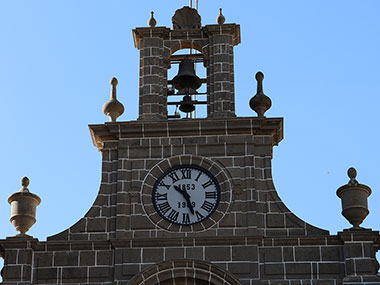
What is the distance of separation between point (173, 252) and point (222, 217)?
4.70ft

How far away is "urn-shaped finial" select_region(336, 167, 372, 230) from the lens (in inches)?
1195

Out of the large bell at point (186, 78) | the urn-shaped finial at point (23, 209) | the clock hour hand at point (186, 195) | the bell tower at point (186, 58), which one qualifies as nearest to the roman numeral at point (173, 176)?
the clock hour hand at point (186, 195)

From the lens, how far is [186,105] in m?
33.0

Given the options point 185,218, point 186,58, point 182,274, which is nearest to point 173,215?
point 185,218

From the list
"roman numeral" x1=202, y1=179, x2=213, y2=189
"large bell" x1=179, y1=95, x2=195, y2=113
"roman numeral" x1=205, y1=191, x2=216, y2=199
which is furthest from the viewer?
"large bell" x1=179, y1=95, x2=195, y2=113

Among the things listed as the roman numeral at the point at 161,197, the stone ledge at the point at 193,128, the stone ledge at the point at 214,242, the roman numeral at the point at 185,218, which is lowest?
the stone ledge at the point at 214,242

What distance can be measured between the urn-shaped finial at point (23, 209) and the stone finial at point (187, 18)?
19.9ft

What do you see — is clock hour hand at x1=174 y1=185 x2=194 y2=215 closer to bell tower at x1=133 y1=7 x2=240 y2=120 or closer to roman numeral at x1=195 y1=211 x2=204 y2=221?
roman numeral at x1=195 y1=211 x2=204 y2=221

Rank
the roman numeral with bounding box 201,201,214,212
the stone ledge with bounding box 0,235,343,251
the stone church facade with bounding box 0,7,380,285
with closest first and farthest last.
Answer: the stone church facade with bounding box 0,7,380,285
the stone ledge with bounding box 0,235,343,251
the roman numeral with bounding box 201,201,214,212

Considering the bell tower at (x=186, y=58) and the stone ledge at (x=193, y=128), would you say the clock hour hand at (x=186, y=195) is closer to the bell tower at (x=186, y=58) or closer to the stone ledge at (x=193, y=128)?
the stone ledge at (x=193, y=128)

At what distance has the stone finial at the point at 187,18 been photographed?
1336 inches

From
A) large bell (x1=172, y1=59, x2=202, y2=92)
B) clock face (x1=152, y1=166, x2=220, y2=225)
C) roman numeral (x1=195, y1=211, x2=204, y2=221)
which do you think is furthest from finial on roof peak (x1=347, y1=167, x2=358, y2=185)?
large bell (x1=172, y1=59, x2=202, y2=92)

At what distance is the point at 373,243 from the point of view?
1181 inches

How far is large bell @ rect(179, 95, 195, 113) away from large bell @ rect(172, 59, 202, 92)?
347 mm
